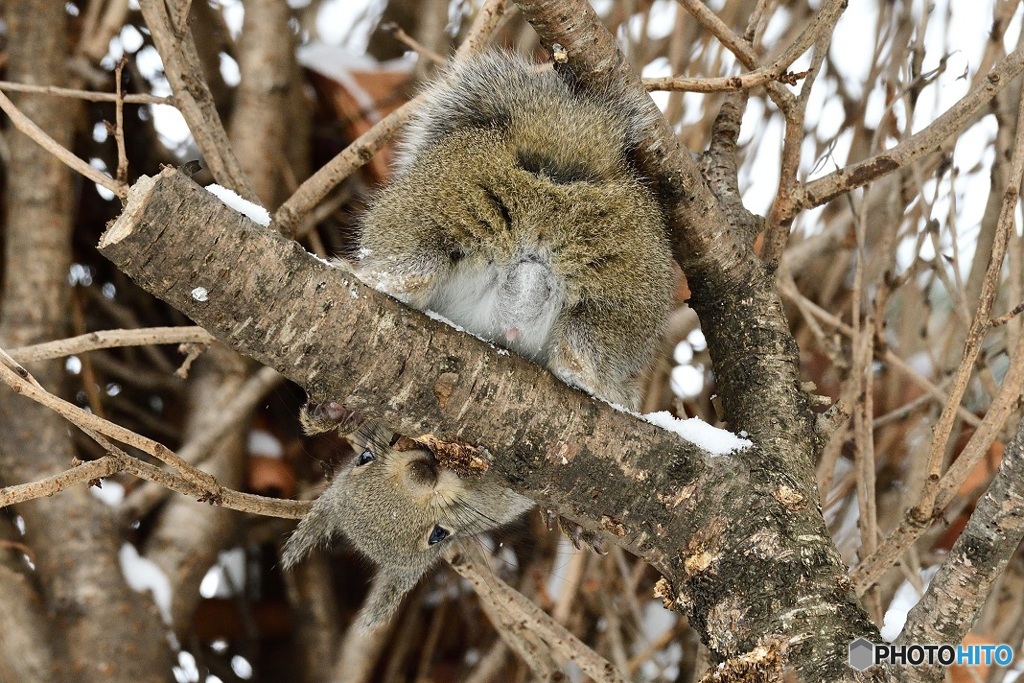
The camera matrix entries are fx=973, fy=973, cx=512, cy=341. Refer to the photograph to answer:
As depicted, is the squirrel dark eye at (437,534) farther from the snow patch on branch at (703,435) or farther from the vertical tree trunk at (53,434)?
the vertical tree trunk at (53,434)

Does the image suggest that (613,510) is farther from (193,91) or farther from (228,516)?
(228,516)

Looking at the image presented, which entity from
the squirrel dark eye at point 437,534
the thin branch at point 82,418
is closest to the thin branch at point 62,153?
the thin branch at point 82,418

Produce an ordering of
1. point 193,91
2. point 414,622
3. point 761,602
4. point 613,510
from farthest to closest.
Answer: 1. point 414,622
2. point 193,91
3. point 613,510
4. point 761,602

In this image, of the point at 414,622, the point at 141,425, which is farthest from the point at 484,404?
the point at 141,425

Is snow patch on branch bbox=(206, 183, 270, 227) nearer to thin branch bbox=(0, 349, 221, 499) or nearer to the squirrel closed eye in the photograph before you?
the squirrel closed eye

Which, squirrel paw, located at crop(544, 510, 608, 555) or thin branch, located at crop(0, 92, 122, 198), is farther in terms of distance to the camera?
squirrel paw, located at crop(544, 510, 608, 555)

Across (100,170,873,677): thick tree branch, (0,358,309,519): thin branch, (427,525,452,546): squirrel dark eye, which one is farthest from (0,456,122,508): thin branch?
(427,525,452,546): squirrel dark eye
